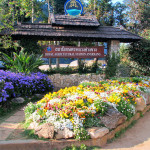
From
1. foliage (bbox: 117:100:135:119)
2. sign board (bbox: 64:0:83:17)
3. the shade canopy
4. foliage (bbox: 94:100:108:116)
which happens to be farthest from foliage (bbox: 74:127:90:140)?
sign board (bbox: 64:0:83:17)

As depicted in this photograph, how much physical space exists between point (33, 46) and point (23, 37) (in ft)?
2.43

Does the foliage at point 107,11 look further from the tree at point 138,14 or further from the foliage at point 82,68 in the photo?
the foliage at point 82,68

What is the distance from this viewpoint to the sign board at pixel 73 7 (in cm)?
1063

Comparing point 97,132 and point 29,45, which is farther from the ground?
point 29,45

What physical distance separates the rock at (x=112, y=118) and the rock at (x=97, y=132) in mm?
245

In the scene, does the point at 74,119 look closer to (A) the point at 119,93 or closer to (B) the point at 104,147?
(B) the point at 104,147

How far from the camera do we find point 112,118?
427 cm

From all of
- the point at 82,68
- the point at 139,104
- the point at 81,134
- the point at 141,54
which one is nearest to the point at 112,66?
the point at 82,68

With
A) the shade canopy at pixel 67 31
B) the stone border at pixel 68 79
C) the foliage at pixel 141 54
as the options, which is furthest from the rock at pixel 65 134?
the foliage at pixel 141 54

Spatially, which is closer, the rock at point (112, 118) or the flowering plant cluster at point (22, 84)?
the rock at point (112, 118)

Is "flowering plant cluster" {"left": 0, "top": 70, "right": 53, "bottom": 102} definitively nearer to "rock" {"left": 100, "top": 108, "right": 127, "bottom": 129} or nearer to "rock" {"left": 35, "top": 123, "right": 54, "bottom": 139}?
"rock" {"left": 35, "top": 123, "right": 54, "bottom": 139}

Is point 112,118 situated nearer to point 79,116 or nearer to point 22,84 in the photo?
point 79,116

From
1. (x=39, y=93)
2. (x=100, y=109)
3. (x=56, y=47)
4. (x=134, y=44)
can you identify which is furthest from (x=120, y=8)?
(x=100, y=109)

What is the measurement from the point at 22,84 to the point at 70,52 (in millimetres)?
4099
